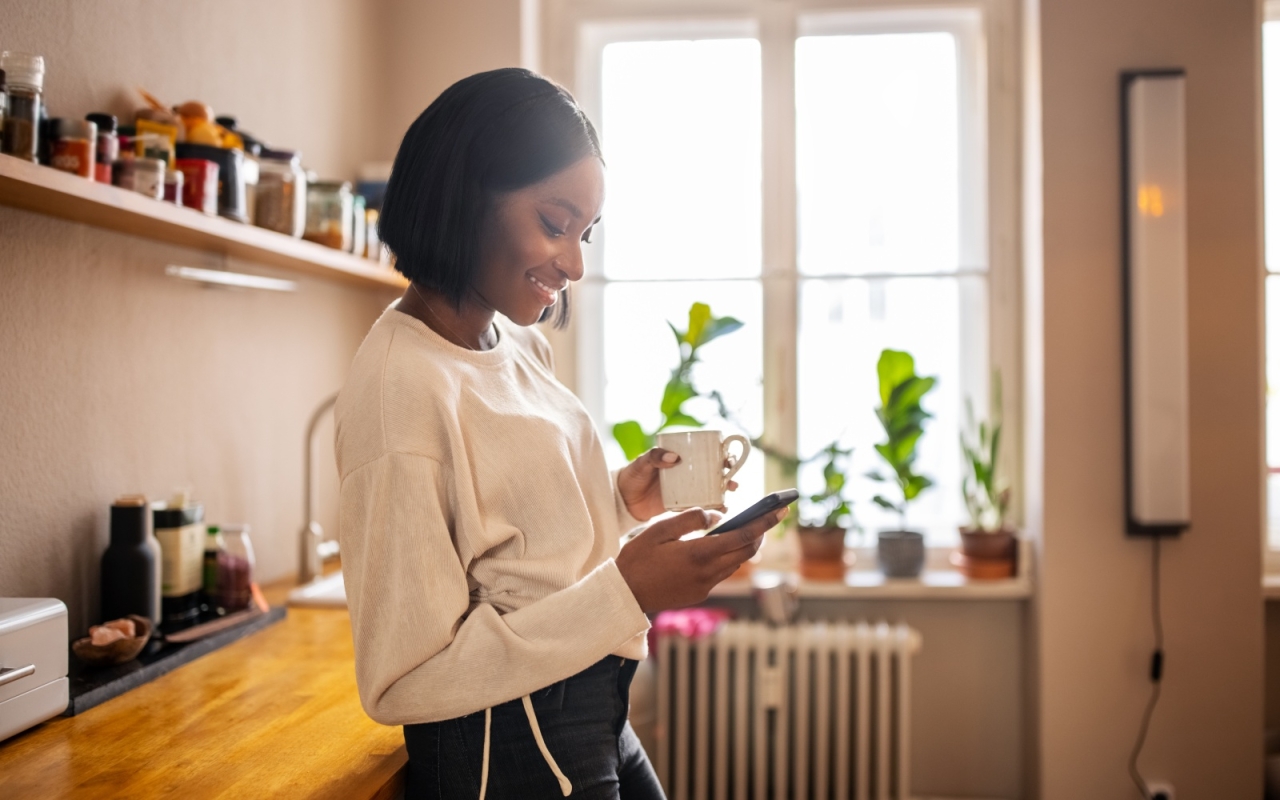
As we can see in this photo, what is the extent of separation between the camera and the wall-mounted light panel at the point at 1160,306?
2.32 meters

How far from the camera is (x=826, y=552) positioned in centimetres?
260

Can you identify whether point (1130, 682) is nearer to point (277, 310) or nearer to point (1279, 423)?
point (1279, 423)

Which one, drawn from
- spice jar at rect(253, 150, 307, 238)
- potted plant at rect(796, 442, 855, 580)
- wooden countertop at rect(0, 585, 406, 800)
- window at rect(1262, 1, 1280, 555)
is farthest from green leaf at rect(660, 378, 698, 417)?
window at rect(1262, 1, 1280, 555)

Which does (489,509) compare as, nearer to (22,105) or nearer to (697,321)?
(22,105)

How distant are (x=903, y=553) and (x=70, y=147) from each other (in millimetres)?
2139

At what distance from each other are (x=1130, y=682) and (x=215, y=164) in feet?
7.93

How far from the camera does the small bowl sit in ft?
4.59

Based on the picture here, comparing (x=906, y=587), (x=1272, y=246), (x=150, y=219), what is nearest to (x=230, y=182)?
(x=150, y=219)

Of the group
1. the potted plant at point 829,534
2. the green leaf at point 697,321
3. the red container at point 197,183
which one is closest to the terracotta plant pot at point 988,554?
the potted plant at point 829,534

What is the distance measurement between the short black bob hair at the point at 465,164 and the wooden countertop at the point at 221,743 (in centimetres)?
58

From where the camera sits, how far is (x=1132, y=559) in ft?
7.95

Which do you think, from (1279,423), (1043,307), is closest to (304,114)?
(1043,307)

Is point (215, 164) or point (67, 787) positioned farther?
point (215, 164)

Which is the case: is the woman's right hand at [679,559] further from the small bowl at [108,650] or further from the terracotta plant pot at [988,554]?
the terracotta plant pot at [988,554]
